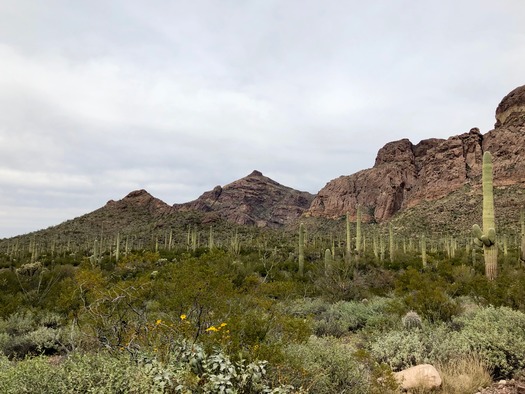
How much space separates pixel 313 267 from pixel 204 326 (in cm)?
1734

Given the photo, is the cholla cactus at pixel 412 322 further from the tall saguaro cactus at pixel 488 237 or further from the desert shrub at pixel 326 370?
the tall saguaro cactus at pixel 488 237

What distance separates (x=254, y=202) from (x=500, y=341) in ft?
550

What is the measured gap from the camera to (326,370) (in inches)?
200

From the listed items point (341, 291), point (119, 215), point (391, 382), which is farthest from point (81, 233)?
point (391, 382)

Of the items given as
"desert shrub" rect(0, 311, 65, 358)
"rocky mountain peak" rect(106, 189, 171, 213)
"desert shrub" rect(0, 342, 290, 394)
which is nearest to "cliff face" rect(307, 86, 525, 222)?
"rocky mountain peak" rect(106, 189, 171, 213)

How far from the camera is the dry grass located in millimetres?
5369

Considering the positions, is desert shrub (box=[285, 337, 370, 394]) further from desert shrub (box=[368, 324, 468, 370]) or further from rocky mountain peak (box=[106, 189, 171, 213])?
rocky mountain peak (box=[106, 189, 171, 213])

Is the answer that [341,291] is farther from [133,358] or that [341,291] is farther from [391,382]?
[133,358]

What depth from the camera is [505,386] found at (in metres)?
5.57

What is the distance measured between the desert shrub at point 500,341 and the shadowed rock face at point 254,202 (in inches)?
5700

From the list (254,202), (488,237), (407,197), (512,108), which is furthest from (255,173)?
(488,237)

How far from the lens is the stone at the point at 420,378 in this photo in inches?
214

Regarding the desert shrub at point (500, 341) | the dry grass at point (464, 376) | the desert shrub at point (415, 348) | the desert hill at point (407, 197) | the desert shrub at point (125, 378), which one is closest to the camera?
the desert shrub at point (125, 378)

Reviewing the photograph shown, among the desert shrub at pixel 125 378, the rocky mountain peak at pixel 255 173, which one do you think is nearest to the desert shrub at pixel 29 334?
the desert shrub at pixel 125 378
